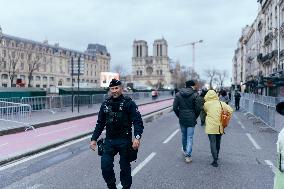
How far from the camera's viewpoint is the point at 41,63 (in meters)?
96.8

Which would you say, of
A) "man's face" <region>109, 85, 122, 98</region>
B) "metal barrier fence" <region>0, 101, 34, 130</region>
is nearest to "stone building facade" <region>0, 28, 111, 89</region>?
"metal barrier fence" <region>0, 101, 34, 130</region>

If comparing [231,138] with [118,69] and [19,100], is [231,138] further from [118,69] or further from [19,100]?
[118,69]

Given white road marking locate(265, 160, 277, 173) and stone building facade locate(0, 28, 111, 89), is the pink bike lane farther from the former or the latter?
stone building facade locate(0, 28, 111, 89)

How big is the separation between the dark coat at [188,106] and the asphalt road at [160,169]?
0.95m

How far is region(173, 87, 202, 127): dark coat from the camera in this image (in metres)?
8.35

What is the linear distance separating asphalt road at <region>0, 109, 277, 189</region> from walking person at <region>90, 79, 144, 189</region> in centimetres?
104

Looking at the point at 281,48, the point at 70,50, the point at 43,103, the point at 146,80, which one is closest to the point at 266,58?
the point at 281,48

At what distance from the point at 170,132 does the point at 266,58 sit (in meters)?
38.6

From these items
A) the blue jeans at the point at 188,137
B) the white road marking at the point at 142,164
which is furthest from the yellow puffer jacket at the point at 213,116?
the white road marking at the point at 142,164

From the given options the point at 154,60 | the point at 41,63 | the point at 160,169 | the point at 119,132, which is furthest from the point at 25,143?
the point at 154,60

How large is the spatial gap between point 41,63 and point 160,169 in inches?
3679

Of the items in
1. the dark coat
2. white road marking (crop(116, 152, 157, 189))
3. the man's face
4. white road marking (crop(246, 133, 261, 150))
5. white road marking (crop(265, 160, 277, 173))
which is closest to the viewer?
the man's face

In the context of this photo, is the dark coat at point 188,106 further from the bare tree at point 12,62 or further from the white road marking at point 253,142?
the bare tree at point 12,62

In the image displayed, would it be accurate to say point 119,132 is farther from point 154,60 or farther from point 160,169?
point 154,60
